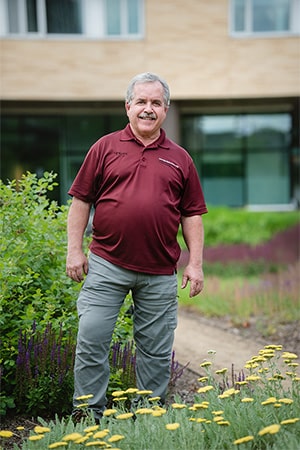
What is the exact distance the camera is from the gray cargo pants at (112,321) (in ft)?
13.0

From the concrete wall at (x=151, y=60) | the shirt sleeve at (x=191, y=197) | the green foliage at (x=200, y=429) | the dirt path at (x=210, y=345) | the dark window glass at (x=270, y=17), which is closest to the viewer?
the green foliage at (x=200, y=429)

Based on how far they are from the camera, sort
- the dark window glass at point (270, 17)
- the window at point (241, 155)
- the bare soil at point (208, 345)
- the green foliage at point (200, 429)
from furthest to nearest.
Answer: the window at point (241, 155) → the dark window glass at point (270, 17) → the bare soil at point (208, 345) → the green foliage at point (200, 429)

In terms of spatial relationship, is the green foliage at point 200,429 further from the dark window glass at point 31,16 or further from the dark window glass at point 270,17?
the dark window glass at point 270,17

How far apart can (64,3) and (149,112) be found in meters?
15.5

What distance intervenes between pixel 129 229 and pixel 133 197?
0.18 meters

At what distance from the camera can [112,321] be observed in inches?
157

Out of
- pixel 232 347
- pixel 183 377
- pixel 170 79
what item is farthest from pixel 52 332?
pixel 170 79

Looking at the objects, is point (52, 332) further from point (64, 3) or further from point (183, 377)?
point (64, 3)

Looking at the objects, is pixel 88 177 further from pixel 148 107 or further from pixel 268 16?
pixel 268 16

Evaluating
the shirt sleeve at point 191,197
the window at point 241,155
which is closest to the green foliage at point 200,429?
the shirt sleeve at point 191,197

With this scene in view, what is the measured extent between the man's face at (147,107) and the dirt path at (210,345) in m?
2.49

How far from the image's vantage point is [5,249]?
4203 mm

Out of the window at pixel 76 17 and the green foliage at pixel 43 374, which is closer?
the green foliage at pixel 43 374

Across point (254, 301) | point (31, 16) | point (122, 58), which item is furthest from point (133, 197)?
point (31, 16)
